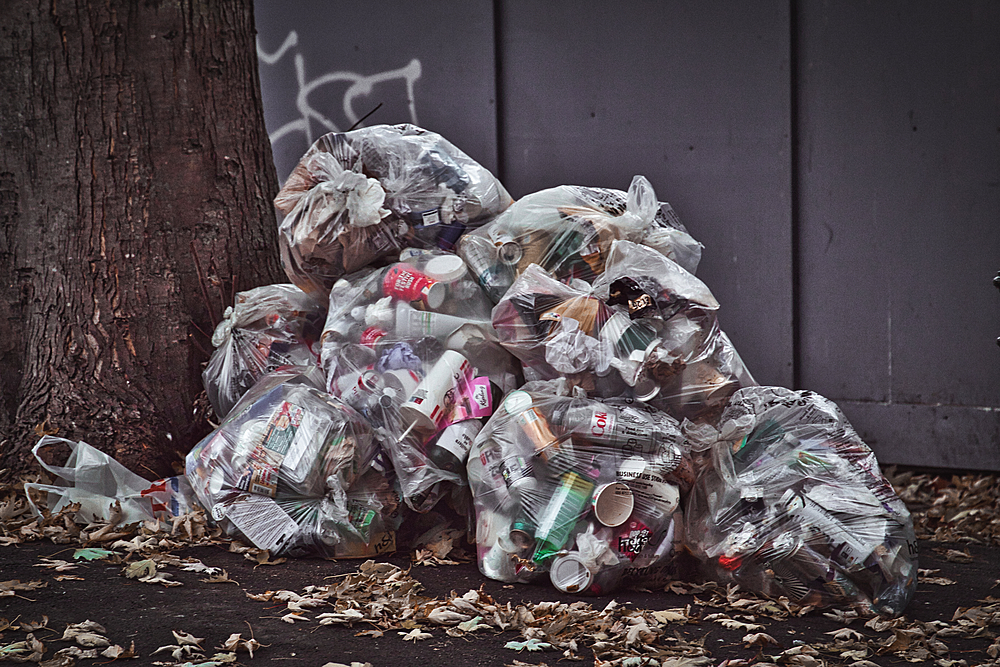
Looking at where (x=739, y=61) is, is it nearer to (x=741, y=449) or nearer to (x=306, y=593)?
(x=741, y=449)

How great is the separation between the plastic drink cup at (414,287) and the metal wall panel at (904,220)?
79.2 inches

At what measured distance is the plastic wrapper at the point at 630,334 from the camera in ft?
8.45

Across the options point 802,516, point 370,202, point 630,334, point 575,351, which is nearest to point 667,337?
point 630,334

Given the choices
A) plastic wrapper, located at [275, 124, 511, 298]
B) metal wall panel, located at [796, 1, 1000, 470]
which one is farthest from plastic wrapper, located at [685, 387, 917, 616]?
metal wall panel, located at [796, 1, 1000, 470]

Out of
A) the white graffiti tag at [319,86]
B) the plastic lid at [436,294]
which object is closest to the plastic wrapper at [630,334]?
the plastic lid at [436,294]

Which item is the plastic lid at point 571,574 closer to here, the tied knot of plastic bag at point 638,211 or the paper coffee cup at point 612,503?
the paper coffee cup at point 612,503

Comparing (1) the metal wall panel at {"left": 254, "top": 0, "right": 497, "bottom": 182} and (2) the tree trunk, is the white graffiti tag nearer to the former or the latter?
(1) the metal wall panel at {"left": 254, "top": 0, "right": 497, "bottom": 182}

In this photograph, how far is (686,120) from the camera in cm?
412

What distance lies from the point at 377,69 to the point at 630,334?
261 centimetres

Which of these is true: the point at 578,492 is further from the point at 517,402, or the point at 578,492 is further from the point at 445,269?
the point at 445,269

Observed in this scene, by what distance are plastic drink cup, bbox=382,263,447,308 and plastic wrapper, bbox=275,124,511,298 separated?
21 centimetres

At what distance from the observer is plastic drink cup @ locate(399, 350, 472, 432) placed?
8.55ft

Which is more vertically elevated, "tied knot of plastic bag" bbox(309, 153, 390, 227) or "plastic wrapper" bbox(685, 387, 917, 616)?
"tied knot of plastic bag" bbox(309, 153, 390, 227)

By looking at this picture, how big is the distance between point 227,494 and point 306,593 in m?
0.48
